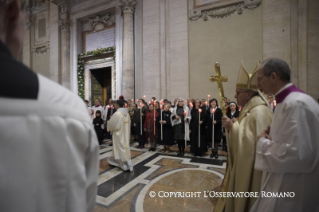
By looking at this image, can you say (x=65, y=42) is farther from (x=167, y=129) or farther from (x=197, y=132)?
(x=197, y=132)

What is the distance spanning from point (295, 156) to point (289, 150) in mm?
54

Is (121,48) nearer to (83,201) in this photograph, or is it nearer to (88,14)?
(88,14)

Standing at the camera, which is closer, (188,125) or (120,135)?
(120,135)

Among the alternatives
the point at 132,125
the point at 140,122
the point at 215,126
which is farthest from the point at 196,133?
the point at 132,125

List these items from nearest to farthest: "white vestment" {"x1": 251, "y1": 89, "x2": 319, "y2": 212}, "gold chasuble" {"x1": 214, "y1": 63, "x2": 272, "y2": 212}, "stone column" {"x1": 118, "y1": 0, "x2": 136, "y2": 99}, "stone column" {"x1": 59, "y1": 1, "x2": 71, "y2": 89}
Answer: "white vestment" {"x1": 251, "y1": 89, "x2": 319, "y2": 212}, "gold chasuble" {"x1": 214, "y1": 63, "x2": 272, "y2": 212}, "stone column" {"x1": 118, "y1": 0, "x2": 136, "y2": 99}, "stone column" {"x1": 59, "y1": 1, "x2": 71, "y2": 89}

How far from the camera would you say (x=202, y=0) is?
8.91 meters

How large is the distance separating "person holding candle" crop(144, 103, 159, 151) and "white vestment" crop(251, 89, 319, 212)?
202 inches

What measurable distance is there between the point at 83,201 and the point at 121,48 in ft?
37.6

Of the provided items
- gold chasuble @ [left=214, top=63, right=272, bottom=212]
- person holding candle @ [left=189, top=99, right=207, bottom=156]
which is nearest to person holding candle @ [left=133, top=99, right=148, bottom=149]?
person holding candle @ [left=189, top=99, right=207, bottom=156]

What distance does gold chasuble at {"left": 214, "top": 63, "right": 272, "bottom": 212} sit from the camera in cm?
190

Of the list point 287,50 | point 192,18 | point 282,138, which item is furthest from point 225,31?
point 282,138

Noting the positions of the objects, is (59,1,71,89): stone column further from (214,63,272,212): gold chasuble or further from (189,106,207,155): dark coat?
(214,63,272,212): gold chasuble

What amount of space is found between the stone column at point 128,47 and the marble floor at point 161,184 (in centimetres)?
553

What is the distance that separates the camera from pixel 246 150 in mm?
1927
